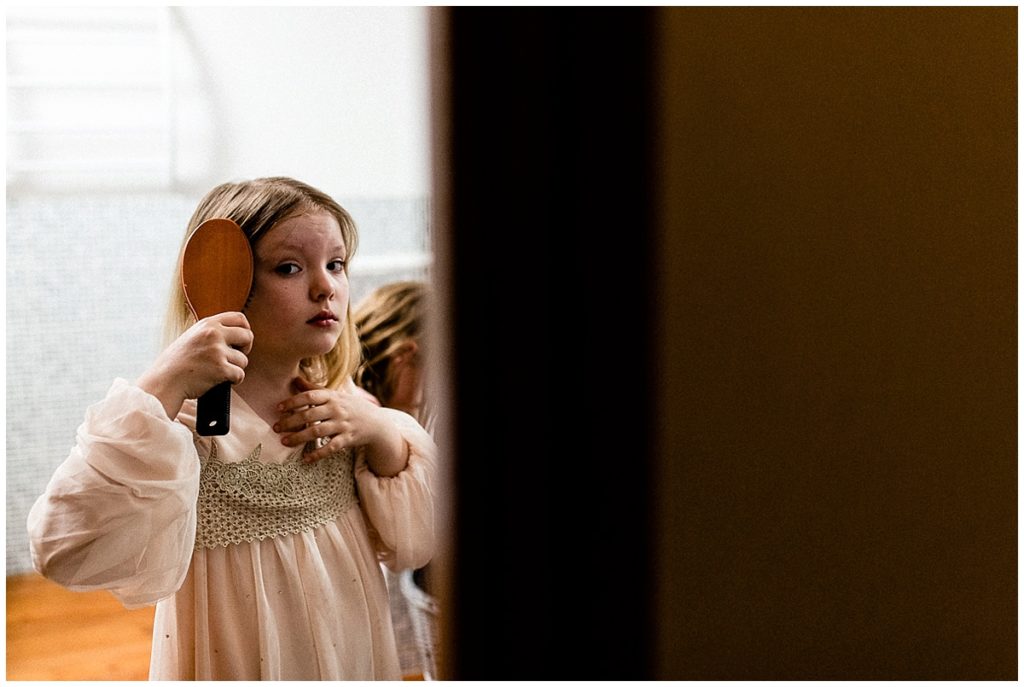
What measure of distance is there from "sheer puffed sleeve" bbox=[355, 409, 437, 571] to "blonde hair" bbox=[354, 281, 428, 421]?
0.06 meters

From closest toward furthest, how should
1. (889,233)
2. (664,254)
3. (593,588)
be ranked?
(593,588) < (664,254) < (889,233)

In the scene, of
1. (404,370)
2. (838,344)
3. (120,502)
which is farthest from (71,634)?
(838,344)

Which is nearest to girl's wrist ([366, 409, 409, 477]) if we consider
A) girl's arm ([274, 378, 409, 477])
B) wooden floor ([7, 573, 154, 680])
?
girl's arm ([274, 378, 409, 477])

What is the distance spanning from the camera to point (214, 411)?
78cm

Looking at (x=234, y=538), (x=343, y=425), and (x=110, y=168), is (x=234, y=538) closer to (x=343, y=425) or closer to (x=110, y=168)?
(x=343, y=425)

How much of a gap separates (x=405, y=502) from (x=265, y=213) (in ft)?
0.95

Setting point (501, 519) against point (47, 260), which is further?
point (47, 260)

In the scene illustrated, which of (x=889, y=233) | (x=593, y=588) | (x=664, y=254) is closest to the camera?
(x=593, y=588)

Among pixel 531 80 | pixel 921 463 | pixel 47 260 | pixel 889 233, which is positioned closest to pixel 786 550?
pixel 921 463

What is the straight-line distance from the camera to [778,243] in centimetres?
68

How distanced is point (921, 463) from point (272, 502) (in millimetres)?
561

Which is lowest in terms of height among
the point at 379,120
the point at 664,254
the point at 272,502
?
the point at 272,502

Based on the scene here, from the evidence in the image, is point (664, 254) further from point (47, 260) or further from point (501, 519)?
point (47, 260)

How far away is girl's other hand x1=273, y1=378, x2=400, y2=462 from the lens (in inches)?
31.7
